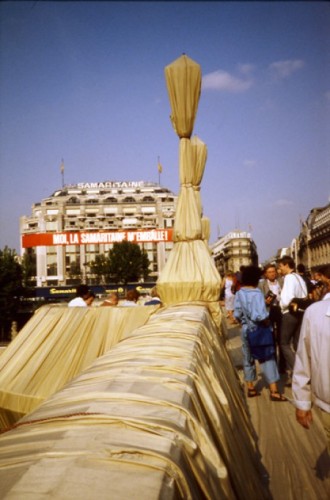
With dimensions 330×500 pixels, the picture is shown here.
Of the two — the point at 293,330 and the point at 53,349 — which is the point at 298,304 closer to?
the point at 293,330

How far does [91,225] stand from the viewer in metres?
88.1

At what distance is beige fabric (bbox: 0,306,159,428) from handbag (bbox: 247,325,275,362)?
119cm

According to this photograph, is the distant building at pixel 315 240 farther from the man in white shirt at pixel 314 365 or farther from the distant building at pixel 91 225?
the man in white shirt at pixel 314 365

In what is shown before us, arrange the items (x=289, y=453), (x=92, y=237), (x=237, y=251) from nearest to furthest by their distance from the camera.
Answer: (x=289, y=453)
(x=92, y=237)
(x=237, y=251)

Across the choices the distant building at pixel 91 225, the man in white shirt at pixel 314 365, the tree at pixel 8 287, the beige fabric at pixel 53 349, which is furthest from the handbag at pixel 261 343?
the distant building at pixel 91 225

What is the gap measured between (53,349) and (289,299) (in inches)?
105

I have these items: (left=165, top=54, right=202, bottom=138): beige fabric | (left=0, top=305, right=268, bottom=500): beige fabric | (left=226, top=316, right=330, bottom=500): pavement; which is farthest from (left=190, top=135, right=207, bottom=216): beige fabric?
(left=0, top=305, right=268, bottom=500): beige fabric

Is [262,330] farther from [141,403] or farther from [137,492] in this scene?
[137,492]

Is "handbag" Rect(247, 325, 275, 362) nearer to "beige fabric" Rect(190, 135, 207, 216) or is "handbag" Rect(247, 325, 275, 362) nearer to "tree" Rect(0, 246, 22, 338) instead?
"beige fabric" Rect(190, 135, 207, 216)

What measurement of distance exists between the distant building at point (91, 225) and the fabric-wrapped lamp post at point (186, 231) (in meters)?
69.9

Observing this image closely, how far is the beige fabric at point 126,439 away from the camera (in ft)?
2.82

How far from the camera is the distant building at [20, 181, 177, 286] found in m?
76.3

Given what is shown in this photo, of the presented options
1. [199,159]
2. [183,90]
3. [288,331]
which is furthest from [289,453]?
[199,159]

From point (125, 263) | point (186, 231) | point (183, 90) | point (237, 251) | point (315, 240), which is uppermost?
point (315, 240)
